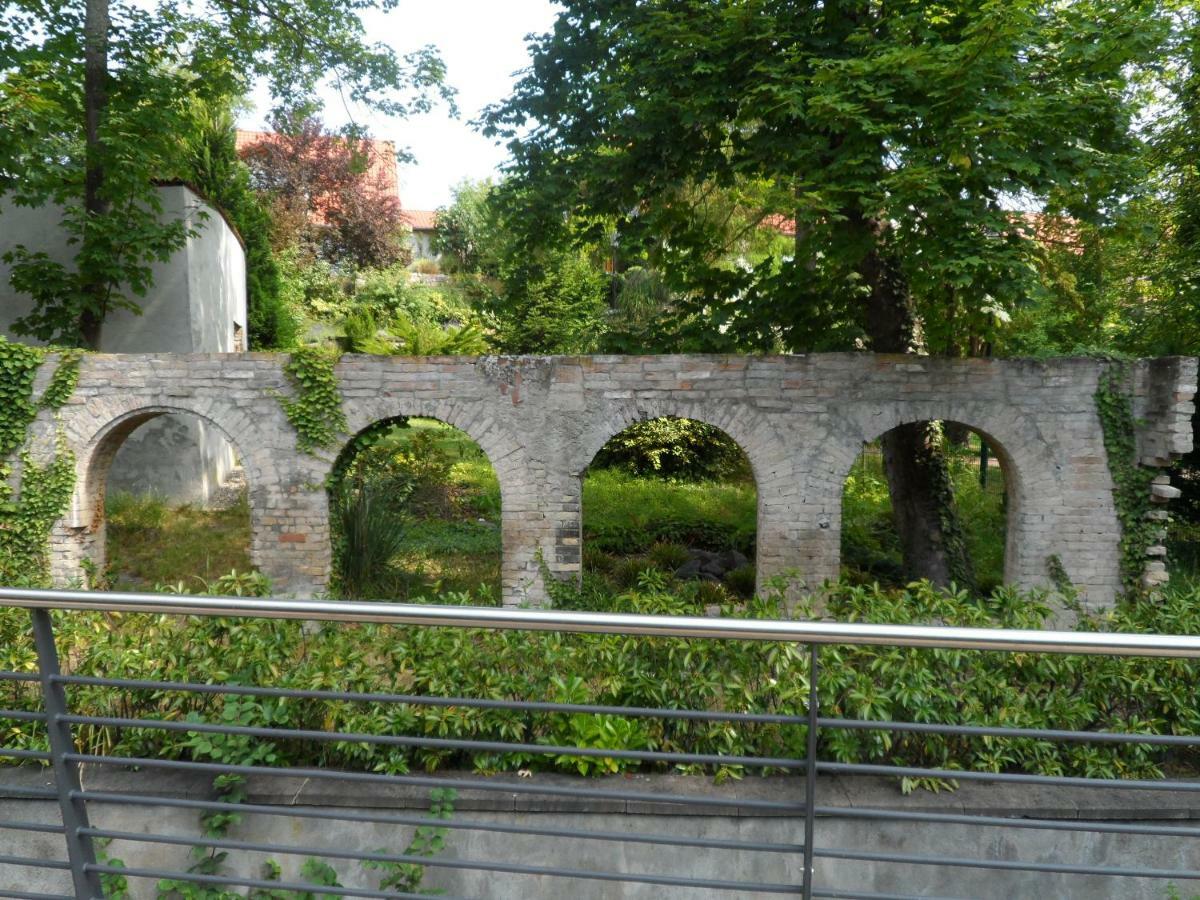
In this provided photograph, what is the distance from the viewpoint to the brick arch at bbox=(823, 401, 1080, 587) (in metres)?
7.89

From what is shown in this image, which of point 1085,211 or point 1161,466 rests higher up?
point 1085,211

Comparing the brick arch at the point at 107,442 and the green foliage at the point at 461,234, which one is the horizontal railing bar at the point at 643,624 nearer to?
the brick arch at the point at 107,442

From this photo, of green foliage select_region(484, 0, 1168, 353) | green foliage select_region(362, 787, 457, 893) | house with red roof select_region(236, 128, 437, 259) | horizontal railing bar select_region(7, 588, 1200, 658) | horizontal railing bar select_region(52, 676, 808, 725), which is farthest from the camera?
house with red roof select_region(236, 128, 437, 259)

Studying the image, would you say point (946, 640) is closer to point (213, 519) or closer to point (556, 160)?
point (556, 160)

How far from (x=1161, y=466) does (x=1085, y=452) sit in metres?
0.70

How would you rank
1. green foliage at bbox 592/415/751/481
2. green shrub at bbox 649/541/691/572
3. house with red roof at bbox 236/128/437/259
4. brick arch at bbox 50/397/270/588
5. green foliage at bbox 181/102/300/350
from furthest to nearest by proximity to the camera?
Result: house with red roof at bbox 236/128/437/259 → green foliage at bbox 181/102/300/350 → green foliage at bbox 592/415/751/481 → green shrub at bbox 649/541/691/572 → brick arch at bbox 50/397/270/588

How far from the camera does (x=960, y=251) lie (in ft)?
22.4

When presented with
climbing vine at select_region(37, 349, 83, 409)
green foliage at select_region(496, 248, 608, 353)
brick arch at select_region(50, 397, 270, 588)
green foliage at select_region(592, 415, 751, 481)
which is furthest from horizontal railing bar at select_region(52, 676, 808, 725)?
green foliage at select_region(496, 248, 608, 353)

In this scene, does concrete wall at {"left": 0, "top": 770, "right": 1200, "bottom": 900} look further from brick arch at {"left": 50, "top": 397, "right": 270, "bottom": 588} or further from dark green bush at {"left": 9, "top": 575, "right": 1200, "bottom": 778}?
brick arch at {"left": 50, "top": 397, "right": 270, "bottom": 588}

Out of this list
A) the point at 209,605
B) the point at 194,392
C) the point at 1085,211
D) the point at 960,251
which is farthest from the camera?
the point at 194,392

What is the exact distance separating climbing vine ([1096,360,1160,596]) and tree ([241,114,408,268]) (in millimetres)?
20551

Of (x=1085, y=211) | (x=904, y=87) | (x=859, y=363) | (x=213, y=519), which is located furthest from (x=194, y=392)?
(x=1085, y=211)

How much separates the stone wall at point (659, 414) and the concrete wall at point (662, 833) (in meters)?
4.99

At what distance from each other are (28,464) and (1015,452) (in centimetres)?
1013
